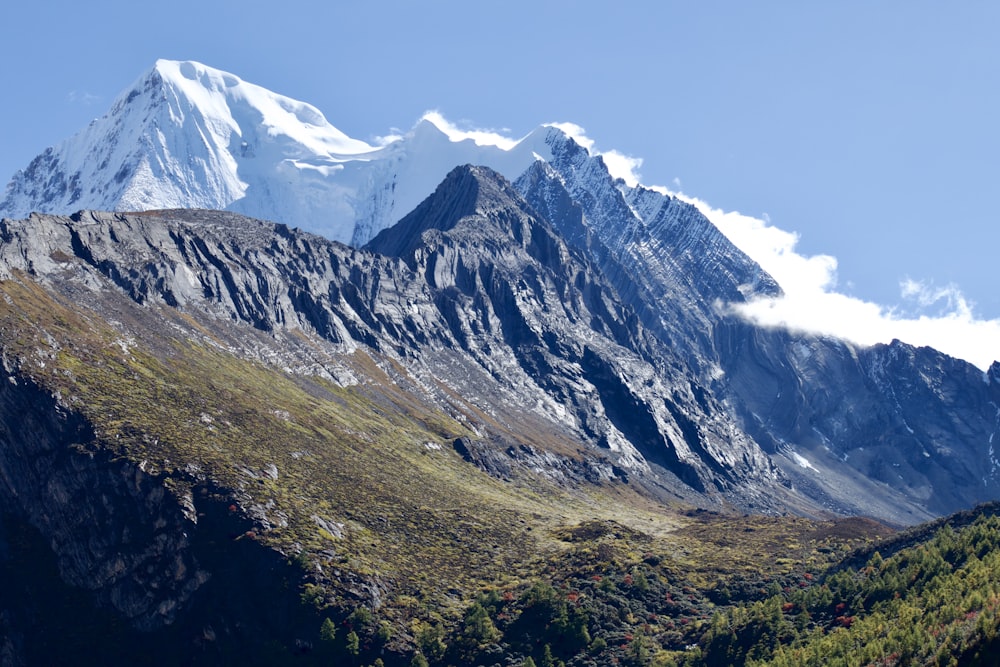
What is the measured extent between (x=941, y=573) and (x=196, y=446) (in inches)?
4786

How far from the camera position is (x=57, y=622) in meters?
132

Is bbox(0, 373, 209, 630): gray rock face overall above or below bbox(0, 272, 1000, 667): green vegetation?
below

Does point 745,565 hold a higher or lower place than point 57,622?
higher

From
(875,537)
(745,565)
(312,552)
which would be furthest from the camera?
(875,537)

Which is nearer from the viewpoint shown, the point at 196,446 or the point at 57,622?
the point at 57,622

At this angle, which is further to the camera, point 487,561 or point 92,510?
point 487,561

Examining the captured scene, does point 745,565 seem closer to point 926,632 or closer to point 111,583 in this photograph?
point 926,632

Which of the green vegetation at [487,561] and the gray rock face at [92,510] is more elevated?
the green vegetation at [487,561]

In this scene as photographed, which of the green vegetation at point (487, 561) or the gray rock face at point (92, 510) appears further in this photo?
the gray rock face at point (92, 510)

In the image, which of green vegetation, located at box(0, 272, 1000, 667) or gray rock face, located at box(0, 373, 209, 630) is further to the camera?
gray rock face, located at box(0, 373, 209, 630)

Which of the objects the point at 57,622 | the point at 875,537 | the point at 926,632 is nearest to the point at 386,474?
the point at 57,622

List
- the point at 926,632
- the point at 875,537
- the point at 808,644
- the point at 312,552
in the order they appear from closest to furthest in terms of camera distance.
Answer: the point at 926,632 < the point at 808,644 < the point at 312,552 < the point at 875,537

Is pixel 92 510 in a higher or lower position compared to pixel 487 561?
lower

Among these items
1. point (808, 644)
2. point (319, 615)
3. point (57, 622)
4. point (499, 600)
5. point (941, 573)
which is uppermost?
point (941, 573)
